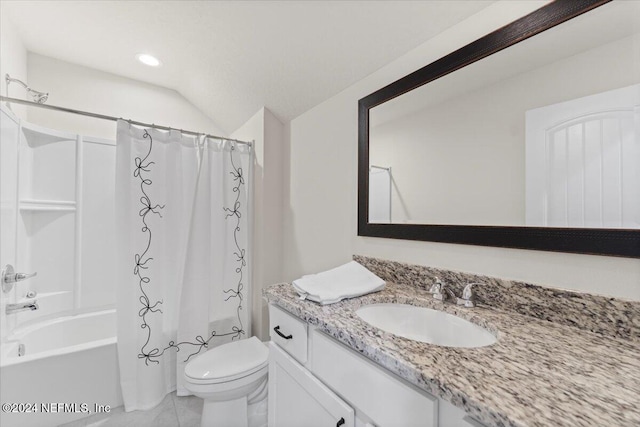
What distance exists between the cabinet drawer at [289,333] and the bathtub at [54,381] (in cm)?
124

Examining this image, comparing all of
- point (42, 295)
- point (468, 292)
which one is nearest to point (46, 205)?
point (42, 295)

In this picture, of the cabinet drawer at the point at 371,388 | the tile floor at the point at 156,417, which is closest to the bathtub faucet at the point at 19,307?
the tile floor at the point at 156,417

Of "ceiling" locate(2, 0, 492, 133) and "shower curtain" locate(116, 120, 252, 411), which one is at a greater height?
"ceiling" locate(2, 0, 492, 133)

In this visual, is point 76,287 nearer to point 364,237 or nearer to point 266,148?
point 266,148

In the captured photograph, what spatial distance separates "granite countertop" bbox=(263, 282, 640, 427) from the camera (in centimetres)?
43

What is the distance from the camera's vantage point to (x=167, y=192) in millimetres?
1845

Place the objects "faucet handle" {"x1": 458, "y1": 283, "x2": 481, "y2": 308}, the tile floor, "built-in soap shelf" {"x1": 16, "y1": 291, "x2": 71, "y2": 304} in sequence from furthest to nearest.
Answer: "built-in soap shelf" {"x1": 16, "y1": 291, "x2": 71, "y2": 304} → the tile floor → "faucet handle" {"x1": 458, "y1": 283, "x2": 481, "y2": 308}

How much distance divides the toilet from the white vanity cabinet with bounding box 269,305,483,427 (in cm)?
30

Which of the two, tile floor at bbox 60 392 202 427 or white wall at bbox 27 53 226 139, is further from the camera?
white wall at bbox 27 53 226 139

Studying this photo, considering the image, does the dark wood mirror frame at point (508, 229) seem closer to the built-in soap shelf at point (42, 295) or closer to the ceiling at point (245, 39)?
the ceiling at point (245, 39)

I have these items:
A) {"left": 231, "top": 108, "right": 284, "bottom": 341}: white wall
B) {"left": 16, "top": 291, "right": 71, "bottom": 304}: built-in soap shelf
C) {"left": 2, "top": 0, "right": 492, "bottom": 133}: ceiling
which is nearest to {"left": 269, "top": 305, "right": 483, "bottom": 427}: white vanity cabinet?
{"left": 231, "top": 108, "right": 284, "bottom": 341}: white wall

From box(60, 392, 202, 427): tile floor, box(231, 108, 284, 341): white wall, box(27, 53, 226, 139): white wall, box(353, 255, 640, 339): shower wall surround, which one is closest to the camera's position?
box(353, 255, 640, 339): shower wall surround

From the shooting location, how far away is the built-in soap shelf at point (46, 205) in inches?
74.5

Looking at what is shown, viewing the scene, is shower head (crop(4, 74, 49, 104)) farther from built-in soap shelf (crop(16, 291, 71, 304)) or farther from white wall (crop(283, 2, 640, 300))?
white wall (crop(283, 2, 640, 300))
